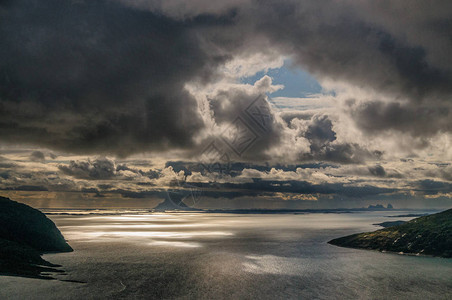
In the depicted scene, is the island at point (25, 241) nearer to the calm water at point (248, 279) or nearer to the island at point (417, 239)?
the calm water at point (248, 279)

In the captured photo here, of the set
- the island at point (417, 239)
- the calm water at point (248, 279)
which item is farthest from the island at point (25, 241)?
the island at point (417, 239)

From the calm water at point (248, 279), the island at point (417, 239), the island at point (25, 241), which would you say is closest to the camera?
the calm water at point (248, 279)

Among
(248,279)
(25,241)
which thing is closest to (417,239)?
(248,279)

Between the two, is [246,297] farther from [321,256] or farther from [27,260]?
[321,256]

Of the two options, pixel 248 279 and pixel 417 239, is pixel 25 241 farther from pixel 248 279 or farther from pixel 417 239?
pixel 417 239

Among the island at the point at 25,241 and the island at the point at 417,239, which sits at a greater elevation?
the island at the point at 25,241

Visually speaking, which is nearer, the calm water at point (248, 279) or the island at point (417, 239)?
the calm water at point (248, 279)

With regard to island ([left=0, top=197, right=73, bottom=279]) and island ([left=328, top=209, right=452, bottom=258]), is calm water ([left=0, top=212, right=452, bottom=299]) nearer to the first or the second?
island ([left=0, top=197, right=73, bottom=279])
